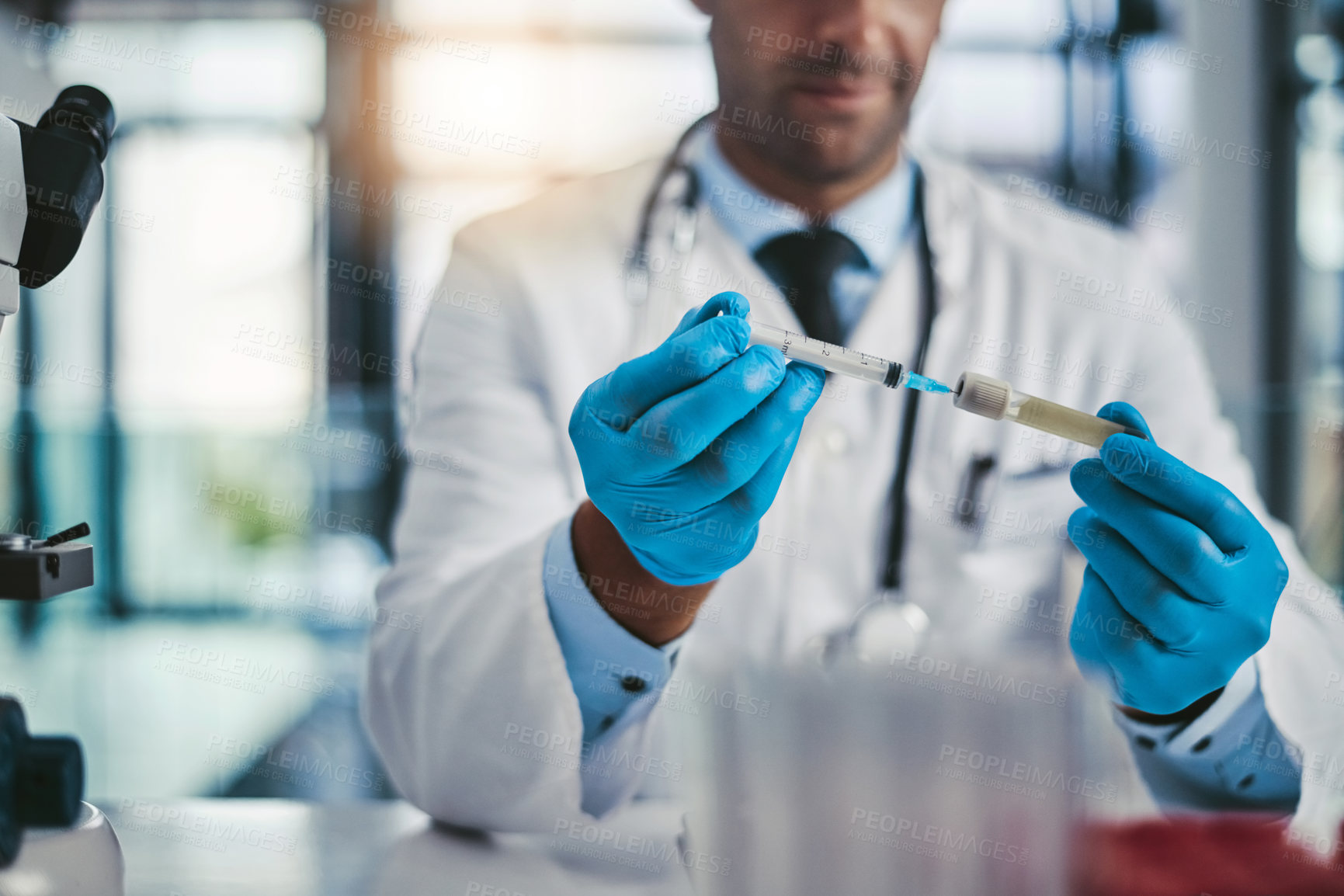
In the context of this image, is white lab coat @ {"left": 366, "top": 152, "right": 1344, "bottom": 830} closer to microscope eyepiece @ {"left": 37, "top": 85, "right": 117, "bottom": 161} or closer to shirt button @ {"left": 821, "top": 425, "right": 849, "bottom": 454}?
shirt button @ {"left": 821, "top": 425, "right": 849, "bottom": 454}

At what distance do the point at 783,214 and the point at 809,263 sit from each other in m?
0.07

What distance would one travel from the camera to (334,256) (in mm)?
2775

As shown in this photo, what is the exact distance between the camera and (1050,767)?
0.66m

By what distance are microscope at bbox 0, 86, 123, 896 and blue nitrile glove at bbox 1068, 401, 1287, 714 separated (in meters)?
0.69

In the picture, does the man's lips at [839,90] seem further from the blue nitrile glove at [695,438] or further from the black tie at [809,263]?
the blue nitrile glove at [695,438]

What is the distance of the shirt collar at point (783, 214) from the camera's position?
1.06 m

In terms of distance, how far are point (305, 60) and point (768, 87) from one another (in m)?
2.30

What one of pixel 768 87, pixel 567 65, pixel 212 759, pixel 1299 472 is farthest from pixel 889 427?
pixel 212 759

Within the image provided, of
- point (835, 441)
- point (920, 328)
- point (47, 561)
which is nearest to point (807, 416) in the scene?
point (835, 441)

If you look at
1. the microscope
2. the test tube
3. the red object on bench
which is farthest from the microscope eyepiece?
the red object on bench

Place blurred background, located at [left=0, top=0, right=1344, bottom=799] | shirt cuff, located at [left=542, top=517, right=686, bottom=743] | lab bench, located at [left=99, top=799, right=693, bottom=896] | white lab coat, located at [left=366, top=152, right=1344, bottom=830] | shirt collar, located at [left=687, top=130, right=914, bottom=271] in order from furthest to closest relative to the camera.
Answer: blurred background, located at [left=0, top=0, right=1344, bottom=799] < shirt collar, located at [left=687, top=130, right=914, bottom=271] < white lab coat, located at [left=366, top=152, right=1344, bottom=830] < shirt cuff, located at [left=542, top=517, right=686, bottom=743] < lab bench, located at [left=99, top=799, right=693, bottom=896]

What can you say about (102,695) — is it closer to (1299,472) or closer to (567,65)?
(567,65)

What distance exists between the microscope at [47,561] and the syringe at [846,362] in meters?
0.46

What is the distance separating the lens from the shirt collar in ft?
3.49
